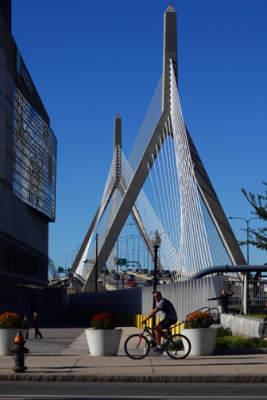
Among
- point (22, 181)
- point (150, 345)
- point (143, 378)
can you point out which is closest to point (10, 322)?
point (150, 345)

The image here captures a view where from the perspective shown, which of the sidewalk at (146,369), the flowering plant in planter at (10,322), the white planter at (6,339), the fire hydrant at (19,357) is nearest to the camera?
the sidewalk at (146,369)

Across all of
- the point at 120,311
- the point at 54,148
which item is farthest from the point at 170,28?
the point at 54,148

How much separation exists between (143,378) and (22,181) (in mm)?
60119

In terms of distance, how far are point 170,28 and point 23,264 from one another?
1377 inches

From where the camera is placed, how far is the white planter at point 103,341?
1903 centimetres

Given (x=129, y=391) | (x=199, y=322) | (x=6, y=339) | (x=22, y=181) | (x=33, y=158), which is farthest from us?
(x=33, y=158)

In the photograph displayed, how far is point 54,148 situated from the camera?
95250 millimetres

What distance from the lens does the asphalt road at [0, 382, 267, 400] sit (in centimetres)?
1214

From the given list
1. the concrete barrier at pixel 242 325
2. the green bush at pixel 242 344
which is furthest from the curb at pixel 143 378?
the concrete barrier at pixel 242 325

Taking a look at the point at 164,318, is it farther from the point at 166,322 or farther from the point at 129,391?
the point at 129,391

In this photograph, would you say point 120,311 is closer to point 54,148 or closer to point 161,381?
point 161,381

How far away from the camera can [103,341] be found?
752 inches

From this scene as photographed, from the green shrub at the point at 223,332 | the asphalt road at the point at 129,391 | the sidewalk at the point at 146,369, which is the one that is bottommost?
the asphalt road at the point at 129,391

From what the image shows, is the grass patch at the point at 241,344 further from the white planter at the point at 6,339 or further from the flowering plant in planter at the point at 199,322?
the white planter at the point at 6,339
